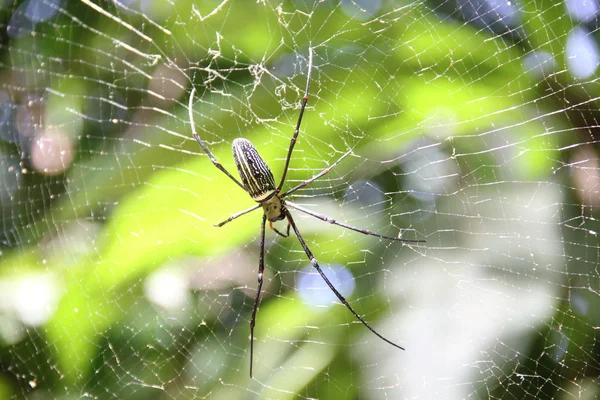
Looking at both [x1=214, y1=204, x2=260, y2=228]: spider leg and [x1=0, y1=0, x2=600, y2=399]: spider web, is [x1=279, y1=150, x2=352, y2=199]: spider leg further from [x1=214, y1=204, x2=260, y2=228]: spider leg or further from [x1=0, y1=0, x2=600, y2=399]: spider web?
[x1=214, y1=204, x2=260, y2=228]: spider leg

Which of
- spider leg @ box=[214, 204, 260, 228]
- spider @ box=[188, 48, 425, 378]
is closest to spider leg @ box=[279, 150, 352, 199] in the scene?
spider @ box=[188, 48, 425, 378]

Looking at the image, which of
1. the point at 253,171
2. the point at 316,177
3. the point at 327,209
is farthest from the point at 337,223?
the point at 253,171

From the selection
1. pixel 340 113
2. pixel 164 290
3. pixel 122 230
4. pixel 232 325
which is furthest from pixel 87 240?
pixel 340 113

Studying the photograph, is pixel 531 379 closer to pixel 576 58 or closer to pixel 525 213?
pixel 525 213

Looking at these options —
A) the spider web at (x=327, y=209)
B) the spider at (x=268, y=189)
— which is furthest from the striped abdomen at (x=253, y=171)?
the spider web at (x=327, y=209)

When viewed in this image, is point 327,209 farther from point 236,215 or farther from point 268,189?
point 236,215

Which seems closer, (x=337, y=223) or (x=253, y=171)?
(x=253, y=171)
